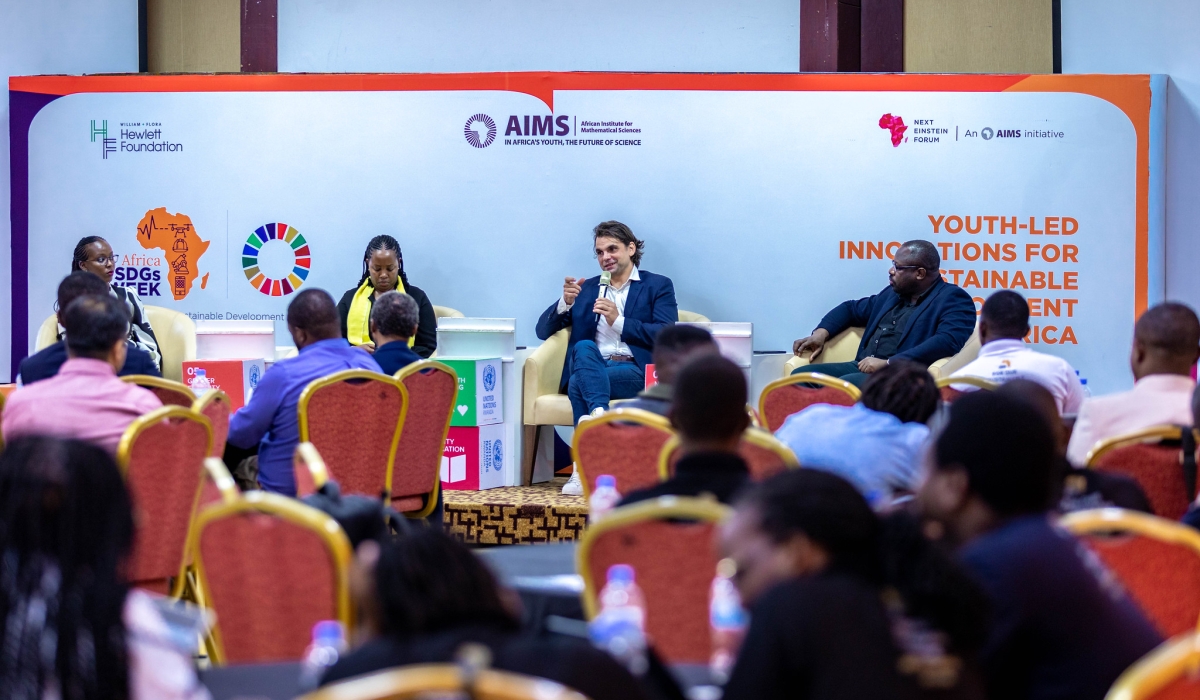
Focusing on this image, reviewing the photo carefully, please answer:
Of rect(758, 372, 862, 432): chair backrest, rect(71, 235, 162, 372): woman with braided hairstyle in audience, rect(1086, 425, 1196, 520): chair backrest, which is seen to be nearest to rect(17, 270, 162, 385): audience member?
rect(71, 235, 162, 372): woman with braided hairstyle in audience

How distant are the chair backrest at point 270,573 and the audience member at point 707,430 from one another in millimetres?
602

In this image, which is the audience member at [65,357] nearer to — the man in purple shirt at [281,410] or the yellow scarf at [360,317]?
the man in purple shirt at [281,410]

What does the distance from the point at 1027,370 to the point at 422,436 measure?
2312 millimetres

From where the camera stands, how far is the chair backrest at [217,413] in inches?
154

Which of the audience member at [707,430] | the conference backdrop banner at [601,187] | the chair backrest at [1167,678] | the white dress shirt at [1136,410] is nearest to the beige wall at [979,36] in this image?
the conference backdrop banner at [601,187]

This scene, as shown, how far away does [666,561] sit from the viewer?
2.28m

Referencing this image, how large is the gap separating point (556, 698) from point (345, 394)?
3227 mm

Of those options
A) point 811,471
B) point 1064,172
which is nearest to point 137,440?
point 811,471

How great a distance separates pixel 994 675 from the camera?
166cm

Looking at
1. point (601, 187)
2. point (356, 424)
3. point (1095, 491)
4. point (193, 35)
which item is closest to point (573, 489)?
point (601, 187)

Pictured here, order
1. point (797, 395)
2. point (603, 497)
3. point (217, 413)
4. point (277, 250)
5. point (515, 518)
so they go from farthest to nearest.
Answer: point (277, 250), point (515, 518), point (797, 395), point (217, 413), point (603, 497)

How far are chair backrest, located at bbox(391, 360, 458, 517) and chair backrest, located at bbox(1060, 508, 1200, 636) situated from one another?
2.93m

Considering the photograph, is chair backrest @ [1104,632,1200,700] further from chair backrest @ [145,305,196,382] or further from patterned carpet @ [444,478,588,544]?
chair backrest @ [145,305,196,382]

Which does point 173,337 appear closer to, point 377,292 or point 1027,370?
point 377,292
